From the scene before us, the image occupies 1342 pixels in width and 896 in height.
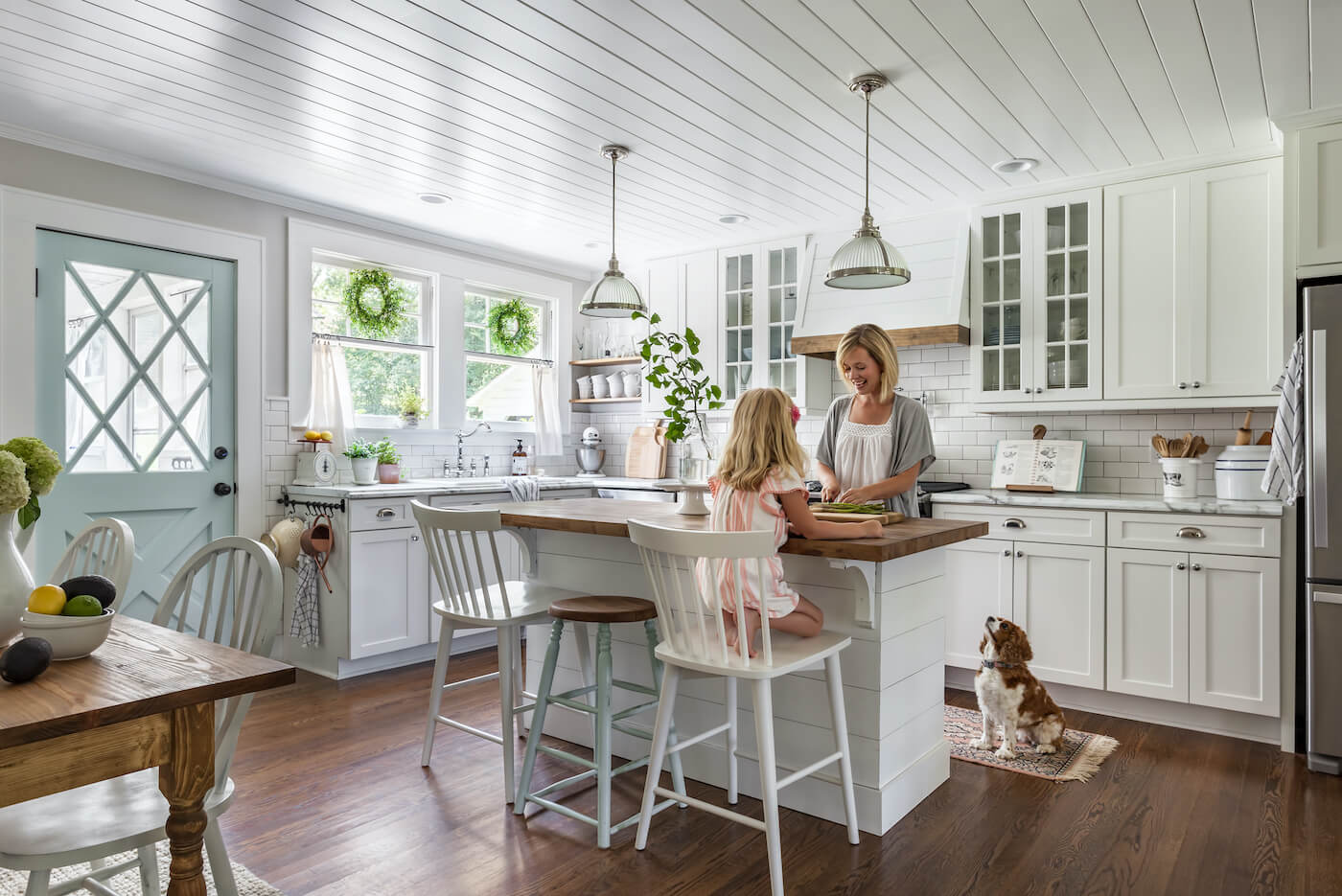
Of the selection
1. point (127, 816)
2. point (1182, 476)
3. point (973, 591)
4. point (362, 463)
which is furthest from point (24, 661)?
point (1182, 476)

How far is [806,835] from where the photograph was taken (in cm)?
245

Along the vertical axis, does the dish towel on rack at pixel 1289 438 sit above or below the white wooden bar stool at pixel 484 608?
above

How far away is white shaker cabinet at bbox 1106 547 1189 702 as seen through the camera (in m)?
3.46

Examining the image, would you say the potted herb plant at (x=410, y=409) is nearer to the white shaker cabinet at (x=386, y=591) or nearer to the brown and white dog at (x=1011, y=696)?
the white shaker cabinet at (x=386, y=591)

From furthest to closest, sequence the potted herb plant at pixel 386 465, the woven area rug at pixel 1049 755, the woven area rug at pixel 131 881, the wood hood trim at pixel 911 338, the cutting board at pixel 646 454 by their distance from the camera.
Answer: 1. the cutting board at pixel 646 454
2. the potted herb plant at pixel 386 465
3. the wood hood trim at pixel 911 338
4. the woven area rug at pixel 1049 755
5. the woven area rug at pixel 131 881

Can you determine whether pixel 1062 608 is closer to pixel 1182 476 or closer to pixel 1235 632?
pixel 1235 632

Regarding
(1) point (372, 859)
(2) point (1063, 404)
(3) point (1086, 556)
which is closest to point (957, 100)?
(2) point (1063, 404)

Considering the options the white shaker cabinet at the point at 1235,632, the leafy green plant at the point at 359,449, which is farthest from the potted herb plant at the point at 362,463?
the white shaker cabinet at the point at 1235,632

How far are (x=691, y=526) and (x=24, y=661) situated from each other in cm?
170

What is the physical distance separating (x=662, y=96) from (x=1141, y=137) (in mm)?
2074

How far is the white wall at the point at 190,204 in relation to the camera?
3576 millimetres

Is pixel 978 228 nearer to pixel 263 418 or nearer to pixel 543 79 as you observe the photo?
pixel 543 79

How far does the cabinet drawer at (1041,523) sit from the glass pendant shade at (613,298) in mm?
1705

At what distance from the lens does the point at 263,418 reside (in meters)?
4.39
